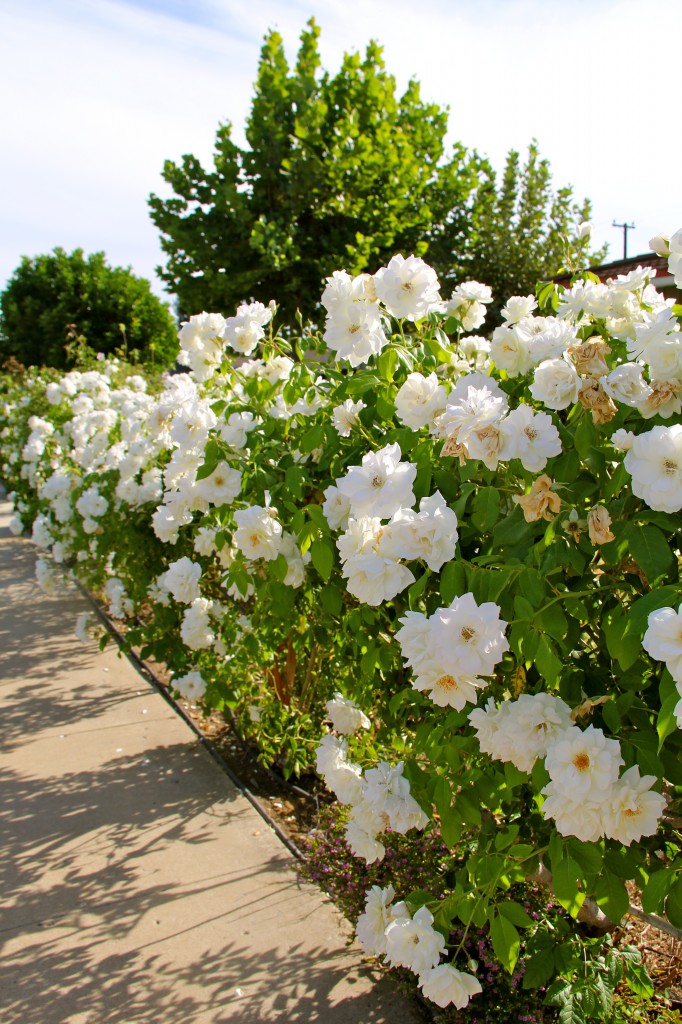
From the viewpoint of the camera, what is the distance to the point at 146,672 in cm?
534

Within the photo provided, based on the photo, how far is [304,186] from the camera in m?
11.5

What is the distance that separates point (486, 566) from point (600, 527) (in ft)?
1.20

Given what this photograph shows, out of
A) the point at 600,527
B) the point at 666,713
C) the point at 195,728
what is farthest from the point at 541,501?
the point at 195,728

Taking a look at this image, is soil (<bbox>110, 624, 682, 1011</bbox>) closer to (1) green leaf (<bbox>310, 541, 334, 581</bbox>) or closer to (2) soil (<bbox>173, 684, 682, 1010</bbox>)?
(2) soil (<bbox>173, 684, 682, 1010</bbox>)

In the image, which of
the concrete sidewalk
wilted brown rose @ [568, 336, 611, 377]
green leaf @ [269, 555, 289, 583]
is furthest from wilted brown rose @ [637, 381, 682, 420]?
the concrete sidewalk

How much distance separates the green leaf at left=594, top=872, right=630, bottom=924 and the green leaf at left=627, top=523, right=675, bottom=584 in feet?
2.03

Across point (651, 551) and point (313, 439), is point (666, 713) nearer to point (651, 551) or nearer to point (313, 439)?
point (651, 551)

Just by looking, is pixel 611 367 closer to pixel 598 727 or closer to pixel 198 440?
pixel 598 727

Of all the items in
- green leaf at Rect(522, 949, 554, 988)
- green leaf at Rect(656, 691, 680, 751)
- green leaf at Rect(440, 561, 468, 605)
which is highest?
green leaf at Rect(440, 561, 468, 605)

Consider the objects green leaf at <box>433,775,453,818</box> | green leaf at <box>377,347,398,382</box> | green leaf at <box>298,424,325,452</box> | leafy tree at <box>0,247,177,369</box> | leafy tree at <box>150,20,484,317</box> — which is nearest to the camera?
green leaf at <box>433,775,453,818</box>

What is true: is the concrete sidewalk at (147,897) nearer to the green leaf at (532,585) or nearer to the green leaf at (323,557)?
the green leaf at (323,557)

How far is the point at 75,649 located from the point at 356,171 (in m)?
8.43

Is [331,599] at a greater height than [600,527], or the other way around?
[600,527]

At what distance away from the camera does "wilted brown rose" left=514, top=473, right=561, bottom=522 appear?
1.57 meters
